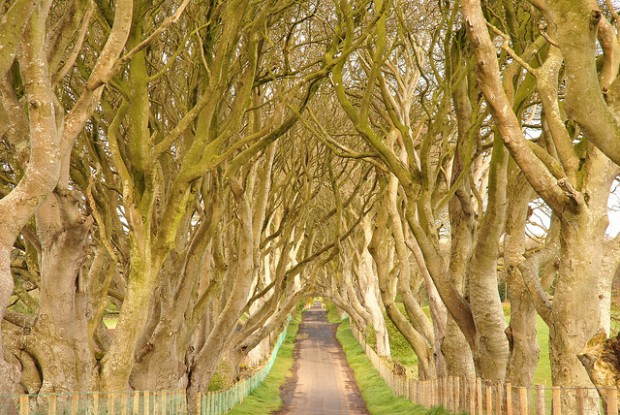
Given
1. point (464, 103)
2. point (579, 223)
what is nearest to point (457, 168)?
point (464, 103)

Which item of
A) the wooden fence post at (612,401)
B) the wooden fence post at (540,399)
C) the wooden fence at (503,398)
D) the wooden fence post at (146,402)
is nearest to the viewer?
the wooden fence post at (612,401)

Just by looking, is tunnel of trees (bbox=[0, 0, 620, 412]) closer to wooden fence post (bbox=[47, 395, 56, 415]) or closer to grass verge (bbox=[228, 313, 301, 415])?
wooden fence post (bbox=[47, 395, 56, 415])

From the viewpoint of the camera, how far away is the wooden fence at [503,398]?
24.7 feet

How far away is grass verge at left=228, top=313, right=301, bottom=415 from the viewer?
24.0m

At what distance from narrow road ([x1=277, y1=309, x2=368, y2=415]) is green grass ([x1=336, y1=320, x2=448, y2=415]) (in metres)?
0.36

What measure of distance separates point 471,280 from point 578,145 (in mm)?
2382

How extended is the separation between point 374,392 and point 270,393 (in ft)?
13.1

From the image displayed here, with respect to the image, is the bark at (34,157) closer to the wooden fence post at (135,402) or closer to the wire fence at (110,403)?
the wire fence at (110,403)

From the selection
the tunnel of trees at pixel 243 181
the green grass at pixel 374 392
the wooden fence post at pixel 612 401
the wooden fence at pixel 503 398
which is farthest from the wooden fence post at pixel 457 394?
the wooden fence post at pixel 612 401

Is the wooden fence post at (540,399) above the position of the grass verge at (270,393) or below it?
above

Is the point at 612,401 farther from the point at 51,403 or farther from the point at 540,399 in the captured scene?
the point at 51,403

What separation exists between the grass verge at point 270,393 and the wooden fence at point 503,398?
505 centimetres

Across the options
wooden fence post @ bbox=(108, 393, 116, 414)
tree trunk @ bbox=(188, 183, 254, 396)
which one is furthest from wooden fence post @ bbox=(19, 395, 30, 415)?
tree trunk @ bbox=(188, 183, 254, 396)

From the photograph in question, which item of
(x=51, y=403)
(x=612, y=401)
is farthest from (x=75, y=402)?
(x=612, y=401)
